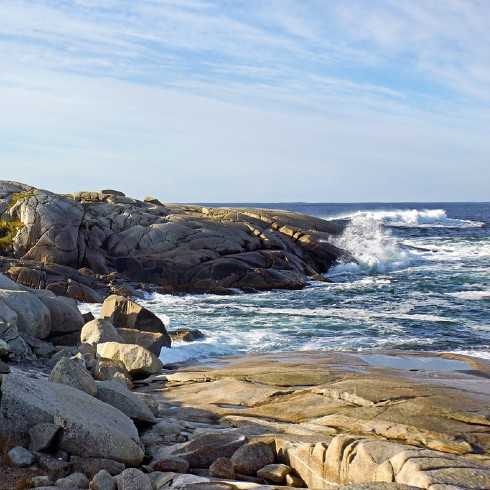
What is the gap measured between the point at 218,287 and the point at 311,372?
860 inches

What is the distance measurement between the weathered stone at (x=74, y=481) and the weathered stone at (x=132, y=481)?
478 millimetres

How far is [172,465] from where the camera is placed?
28.8 ft

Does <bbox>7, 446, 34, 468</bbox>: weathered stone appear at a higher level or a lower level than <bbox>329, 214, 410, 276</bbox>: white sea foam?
lower

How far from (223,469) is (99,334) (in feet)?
32.4

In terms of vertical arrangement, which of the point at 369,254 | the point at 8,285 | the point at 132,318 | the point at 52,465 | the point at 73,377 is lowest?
the point at 132,318

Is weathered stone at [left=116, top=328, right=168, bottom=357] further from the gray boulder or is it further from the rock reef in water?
the rock reef in water

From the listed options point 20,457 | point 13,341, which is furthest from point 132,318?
point 20,457

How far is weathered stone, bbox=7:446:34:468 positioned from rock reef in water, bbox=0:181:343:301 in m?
22.2

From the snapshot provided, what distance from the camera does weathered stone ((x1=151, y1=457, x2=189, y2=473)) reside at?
28.6 ft

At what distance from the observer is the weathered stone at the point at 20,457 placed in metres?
8.32

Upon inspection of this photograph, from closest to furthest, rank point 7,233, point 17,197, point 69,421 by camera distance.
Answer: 1. point 69,421
2. point 7,233
3. point 17,197

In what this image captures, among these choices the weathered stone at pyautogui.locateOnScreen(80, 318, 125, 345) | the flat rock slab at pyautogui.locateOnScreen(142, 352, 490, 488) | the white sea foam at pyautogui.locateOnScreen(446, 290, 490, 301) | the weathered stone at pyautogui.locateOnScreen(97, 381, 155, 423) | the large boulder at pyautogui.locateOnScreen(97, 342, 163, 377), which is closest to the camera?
the flat rock slab at pyautogui.locateOnScreen(142, 352, 490, 488)

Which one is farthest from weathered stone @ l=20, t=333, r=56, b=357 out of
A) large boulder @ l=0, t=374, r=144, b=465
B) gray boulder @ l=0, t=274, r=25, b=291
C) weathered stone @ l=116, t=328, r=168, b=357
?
large boulder @ l=0, t=374, r=144, b=465

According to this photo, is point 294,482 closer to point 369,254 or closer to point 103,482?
point 103,482
